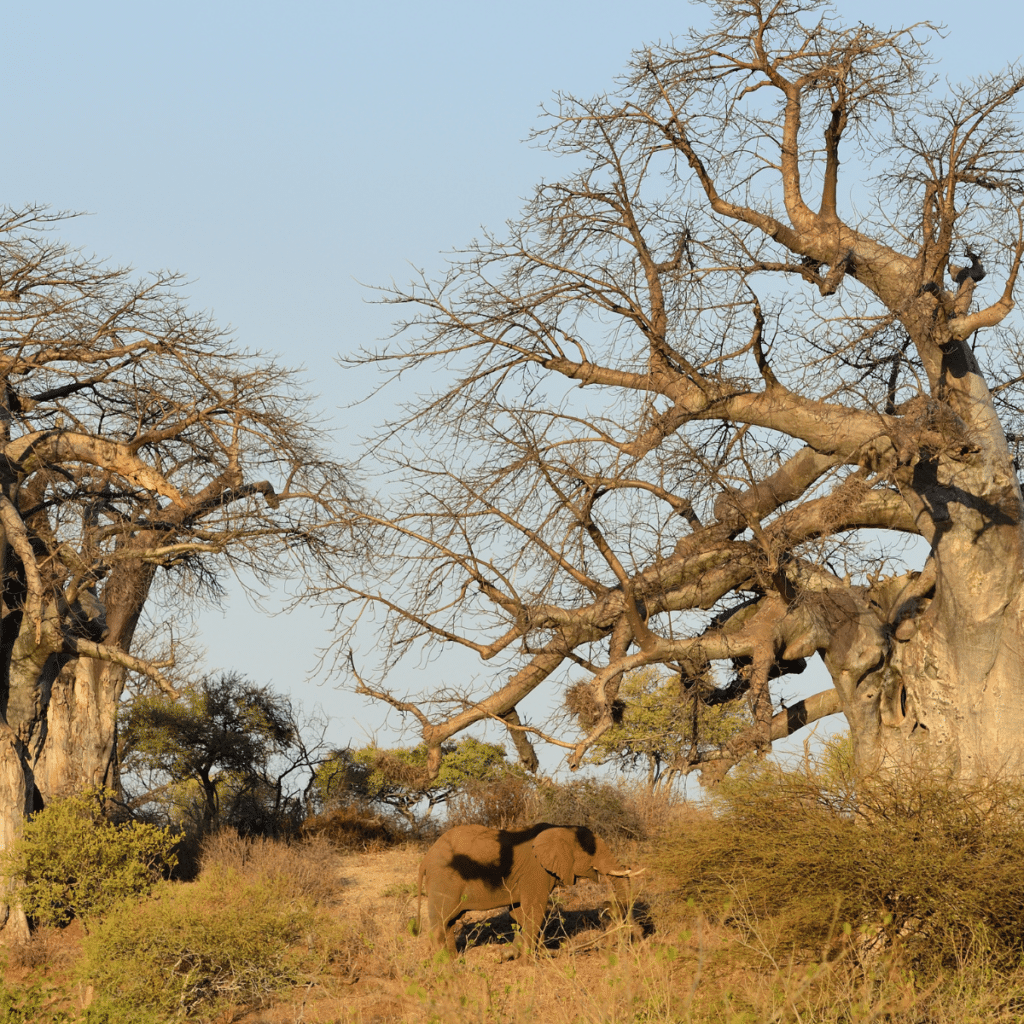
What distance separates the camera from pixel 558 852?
1088 cm

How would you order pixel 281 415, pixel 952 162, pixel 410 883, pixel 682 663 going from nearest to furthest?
1. pixel 952 162
2. pixel 682 663
3. pixel 410 883
4. pixel 281 415

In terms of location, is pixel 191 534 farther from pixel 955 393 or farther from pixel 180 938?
pixel 955 393

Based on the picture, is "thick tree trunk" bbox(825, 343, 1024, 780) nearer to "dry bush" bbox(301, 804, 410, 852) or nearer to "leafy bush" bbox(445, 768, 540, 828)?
"leafy bush" bbox(445, 768, 540, 828)

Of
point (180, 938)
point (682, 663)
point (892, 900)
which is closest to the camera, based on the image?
point (892, 900)

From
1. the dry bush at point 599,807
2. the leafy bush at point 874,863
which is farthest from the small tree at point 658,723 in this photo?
the leafy bush at point 874,863

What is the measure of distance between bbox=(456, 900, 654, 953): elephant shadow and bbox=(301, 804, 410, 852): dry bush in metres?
6.08

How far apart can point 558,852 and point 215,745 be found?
11247mm

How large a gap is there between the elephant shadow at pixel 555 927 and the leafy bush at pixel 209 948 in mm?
1199

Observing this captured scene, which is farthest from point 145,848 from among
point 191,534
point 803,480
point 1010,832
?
point 1010,832

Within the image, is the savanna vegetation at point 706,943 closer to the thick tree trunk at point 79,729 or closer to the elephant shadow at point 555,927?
the elephant shadow at point 555,927

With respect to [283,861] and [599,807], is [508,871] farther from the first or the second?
[599,807]

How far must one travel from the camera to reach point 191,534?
48.9ft

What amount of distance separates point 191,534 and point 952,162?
30.6 ft

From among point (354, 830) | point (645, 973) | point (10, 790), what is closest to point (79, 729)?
point (10, 790)
